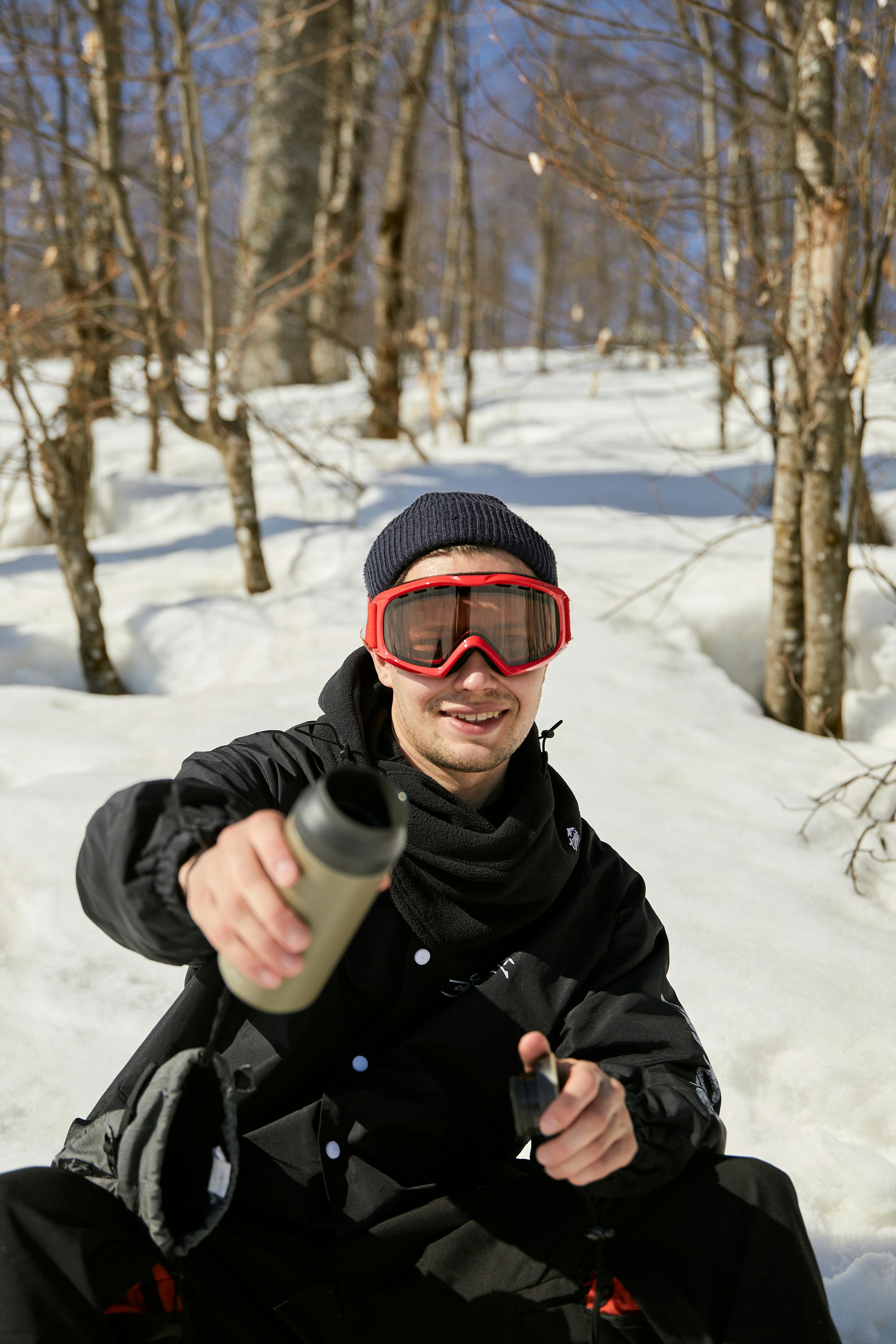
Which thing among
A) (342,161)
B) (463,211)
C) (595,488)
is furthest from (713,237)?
(342,161)

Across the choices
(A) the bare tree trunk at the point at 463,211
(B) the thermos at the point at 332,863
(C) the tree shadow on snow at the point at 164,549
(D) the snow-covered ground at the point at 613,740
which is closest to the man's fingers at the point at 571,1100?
(B) the thermos at the point at 332,863

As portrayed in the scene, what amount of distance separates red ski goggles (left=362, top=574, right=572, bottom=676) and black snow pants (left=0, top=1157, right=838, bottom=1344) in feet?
2.49

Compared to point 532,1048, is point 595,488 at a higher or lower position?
lower

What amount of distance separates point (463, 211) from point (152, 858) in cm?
873

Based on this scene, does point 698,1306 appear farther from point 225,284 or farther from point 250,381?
point 225,284

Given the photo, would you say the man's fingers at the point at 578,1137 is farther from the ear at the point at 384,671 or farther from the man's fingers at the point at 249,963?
the ear at the point at 384,671

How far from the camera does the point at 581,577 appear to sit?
5.25 m

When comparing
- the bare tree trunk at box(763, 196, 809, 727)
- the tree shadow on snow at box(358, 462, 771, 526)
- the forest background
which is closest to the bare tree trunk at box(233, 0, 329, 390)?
the forest background

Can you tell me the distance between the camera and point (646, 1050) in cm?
145

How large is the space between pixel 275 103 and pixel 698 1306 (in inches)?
427

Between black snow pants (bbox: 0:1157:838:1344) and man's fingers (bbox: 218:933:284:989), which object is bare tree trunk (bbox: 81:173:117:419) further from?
man's fingers (bbox: 218:933:284:989)

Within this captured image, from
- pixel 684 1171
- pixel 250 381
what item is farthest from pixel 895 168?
pixel 250 381

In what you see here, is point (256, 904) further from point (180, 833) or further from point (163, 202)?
point (163, 202)

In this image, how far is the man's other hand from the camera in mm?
889
